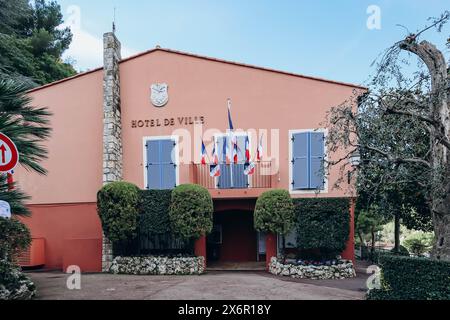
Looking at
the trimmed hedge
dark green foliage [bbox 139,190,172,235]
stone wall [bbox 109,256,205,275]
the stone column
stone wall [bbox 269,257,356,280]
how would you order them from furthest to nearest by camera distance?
the stone column
dark green foliage [bbox 139,190,172,235]
stone wall [bbox 109,256,205,275]
stone wall [bbox 269,257,356,280]
the trimmed hedge

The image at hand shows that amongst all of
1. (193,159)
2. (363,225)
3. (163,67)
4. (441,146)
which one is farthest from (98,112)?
(363,225)

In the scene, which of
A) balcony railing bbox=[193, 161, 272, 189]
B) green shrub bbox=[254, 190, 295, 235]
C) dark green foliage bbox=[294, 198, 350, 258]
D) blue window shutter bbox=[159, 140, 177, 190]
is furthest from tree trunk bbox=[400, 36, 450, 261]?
blue window shutter bbox=[159, 140, 177, 190]

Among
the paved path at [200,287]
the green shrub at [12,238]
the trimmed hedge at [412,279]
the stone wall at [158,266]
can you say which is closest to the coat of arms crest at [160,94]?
the stone wall at [158,266]

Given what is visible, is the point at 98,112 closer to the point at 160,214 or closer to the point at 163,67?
the point at 163,67

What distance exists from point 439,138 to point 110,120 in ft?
33.9

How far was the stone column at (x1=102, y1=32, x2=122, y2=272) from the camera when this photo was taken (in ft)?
44.1

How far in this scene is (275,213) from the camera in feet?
39.6

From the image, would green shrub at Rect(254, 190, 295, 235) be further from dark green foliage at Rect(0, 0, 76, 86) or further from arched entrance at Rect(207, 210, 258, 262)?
dark green foliage at Rect(0, 0, 76, 86)

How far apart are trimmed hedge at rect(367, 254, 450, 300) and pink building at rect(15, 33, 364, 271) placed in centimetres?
514

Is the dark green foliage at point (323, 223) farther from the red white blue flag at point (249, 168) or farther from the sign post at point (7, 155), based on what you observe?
the sign post at point (7, 155)

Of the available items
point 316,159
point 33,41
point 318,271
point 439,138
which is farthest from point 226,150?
point 33,41

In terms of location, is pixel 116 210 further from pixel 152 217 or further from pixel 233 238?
pixel 233 238
